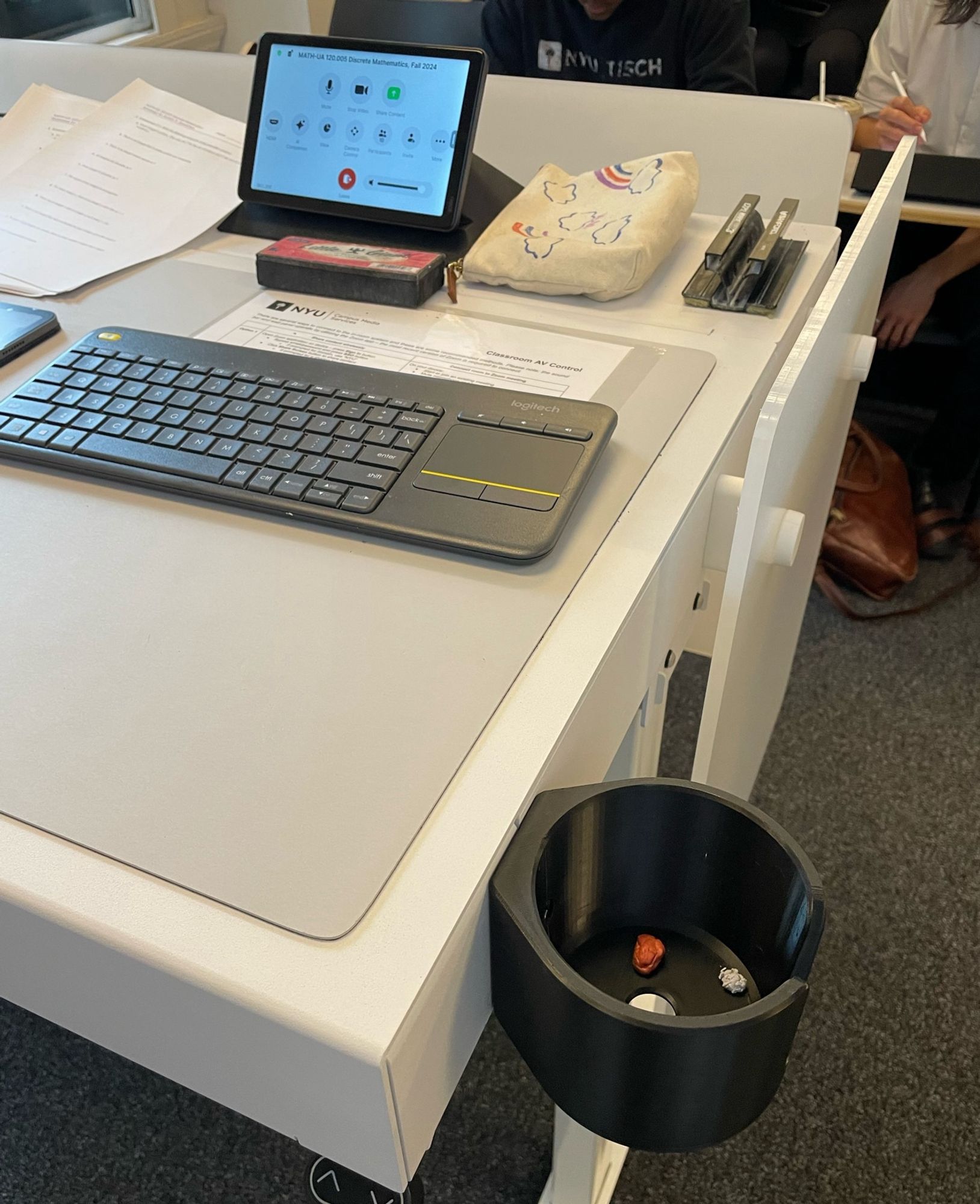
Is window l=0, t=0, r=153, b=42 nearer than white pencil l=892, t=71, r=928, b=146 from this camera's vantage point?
No

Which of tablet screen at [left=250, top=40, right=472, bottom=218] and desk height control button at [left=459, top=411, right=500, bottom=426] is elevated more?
tablet screen at [left=250, top=40, right=472, bottom=218]

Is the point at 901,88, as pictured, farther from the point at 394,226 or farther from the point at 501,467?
the point at 501,467

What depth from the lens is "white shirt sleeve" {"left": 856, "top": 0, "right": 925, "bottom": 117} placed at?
5.37 ft

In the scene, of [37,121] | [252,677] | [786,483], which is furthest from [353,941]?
[37,121]

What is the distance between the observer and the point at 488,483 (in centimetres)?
51

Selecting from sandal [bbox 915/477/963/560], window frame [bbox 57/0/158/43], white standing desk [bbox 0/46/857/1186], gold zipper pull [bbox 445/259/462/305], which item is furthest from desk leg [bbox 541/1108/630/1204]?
window frame [bbox 57/0/158/43]

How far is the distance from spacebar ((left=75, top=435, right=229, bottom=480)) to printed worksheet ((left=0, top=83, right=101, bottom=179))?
0.50 m

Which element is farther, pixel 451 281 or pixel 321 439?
pixel 451 281

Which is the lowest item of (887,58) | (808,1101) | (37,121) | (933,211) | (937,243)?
(808,1101)

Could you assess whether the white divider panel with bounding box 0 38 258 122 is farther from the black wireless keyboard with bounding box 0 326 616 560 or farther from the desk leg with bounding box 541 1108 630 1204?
the desk leg with bounding box 541 1108 630 1204

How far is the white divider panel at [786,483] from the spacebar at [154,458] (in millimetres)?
281

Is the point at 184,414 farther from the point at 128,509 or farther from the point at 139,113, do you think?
the point at 139,113

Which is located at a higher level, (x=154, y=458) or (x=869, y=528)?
(x=154, y=458)

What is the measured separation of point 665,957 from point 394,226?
58 centimetres
